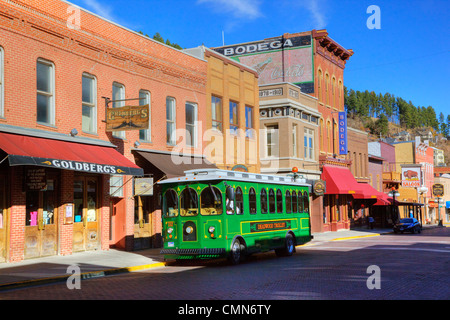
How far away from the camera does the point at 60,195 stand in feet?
60.6

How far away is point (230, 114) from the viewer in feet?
95.4

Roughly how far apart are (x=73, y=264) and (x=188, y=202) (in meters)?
4.03

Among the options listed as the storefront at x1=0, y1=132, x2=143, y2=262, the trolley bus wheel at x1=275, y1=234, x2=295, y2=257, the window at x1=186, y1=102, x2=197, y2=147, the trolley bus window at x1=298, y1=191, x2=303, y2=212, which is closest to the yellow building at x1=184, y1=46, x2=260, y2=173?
the window at x1=186, y1=102, x2=197, y2=147

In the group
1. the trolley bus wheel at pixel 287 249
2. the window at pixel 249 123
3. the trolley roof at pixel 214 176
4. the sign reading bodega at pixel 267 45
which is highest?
the sign reading bodega at pixel 267 45

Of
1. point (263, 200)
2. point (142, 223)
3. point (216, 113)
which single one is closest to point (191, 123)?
point (216, 113)

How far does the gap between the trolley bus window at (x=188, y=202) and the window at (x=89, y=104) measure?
17.4 feet

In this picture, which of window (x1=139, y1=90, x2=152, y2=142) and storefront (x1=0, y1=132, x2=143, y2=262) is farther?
window (x1=139, y1=90, x2=152, y2=142)

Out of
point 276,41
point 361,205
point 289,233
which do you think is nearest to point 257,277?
point 289,233

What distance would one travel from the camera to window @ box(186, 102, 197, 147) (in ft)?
83.9

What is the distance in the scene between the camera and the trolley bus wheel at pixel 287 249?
20.3m

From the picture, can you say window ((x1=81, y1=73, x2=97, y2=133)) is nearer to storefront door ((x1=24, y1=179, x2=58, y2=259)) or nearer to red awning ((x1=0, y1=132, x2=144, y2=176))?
red awning ((x1=0, y1=132, x2=144, y2=176))

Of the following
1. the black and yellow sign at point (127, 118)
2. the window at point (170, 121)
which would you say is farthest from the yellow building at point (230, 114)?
the black and yellow sign at point (127, 118)

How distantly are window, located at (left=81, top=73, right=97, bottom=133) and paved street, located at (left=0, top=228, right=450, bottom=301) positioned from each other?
6486mm

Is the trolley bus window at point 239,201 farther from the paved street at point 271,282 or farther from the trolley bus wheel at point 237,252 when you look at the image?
the paved street at point 271,282
